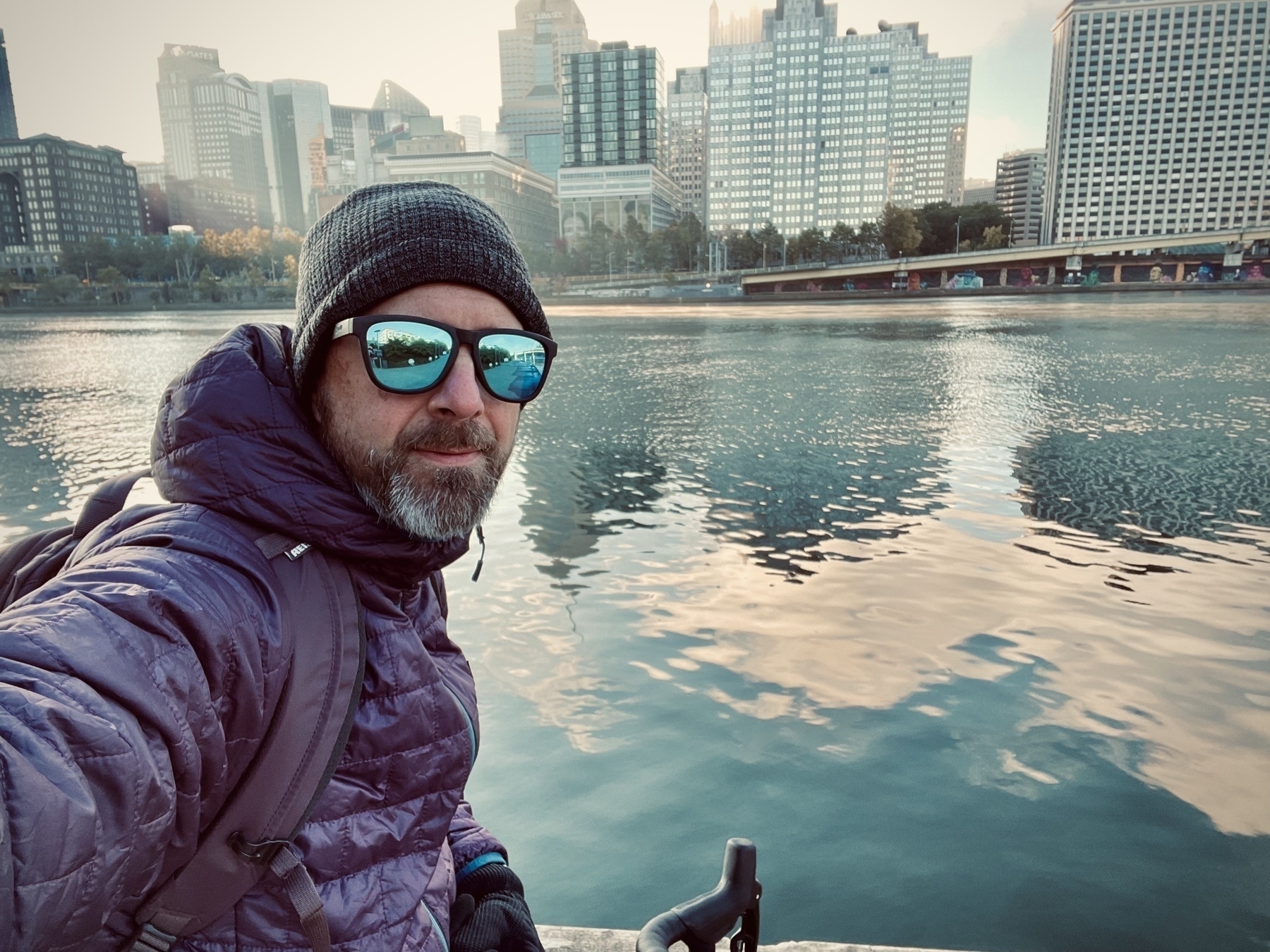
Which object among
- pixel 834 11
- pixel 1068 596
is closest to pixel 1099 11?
pixel 834 11

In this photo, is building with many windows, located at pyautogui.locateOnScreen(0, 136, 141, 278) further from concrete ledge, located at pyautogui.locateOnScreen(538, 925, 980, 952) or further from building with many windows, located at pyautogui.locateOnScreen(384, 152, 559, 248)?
concrete ledge, located at pyautogui.locateOnScreen(538, 925, 980, 952)

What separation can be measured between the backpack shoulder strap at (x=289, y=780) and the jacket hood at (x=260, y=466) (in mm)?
63

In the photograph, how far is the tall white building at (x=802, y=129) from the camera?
154 meters

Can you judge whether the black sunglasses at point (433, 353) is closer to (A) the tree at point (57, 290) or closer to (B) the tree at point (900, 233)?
(A) the tree at point (57, 290)

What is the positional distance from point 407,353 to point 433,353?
5 cm

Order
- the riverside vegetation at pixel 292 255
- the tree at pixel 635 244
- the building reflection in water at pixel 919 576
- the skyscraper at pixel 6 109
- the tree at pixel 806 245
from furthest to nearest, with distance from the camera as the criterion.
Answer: the tree at pixel 635 244, the tree at pixel 806 245, the riverside vegetation at pixel 292 255, the skyscraper at pixel 6 109, the building reflection in water at pixel 919 576

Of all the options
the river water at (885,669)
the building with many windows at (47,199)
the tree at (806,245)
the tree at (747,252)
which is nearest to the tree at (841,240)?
the tree at (806,245)

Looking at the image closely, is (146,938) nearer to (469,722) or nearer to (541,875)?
(469,722)

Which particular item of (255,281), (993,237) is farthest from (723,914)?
(993,237)

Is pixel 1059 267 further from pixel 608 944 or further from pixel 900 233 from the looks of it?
pixel 608 944

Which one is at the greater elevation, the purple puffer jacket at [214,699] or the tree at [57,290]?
the tree at [57,290]

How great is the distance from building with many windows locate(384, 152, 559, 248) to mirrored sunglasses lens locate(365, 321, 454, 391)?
113m

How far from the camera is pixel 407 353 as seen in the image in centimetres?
165

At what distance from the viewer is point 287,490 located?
1.42 metres
